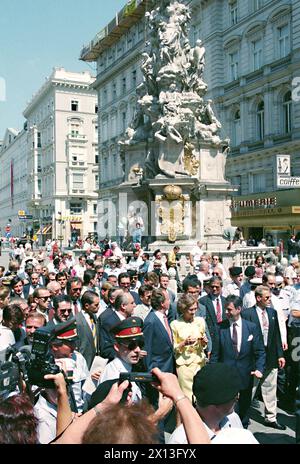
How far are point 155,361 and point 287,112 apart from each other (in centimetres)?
3347

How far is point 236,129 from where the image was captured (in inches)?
1630

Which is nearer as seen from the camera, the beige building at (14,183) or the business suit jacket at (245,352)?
the business suit jacket at (245,352)

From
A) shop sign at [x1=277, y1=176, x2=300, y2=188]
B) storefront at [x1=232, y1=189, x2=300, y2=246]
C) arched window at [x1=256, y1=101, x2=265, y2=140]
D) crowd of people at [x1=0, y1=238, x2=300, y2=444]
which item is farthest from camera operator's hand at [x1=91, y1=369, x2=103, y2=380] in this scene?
arched window at [x1=256, y1=101, x2=265, y2=140]

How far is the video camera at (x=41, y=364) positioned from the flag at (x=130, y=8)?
5075 centimetres

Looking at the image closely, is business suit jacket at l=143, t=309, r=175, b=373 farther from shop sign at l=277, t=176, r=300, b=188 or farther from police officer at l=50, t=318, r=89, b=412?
shop sign at l=277, t=176, r=300, b=188

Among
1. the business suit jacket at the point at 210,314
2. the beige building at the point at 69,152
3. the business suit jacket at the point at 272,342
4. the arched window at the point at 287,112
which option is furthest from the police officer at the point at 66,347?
the beige building at the point at 69,152

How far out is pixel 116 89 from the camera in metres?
60.0

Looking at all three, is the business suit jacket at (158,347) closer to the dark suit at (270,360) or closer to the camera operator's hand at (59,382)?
the dark suit at (270,360)

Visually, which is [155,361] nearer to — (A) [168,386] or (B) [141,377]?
(B) [141,377]

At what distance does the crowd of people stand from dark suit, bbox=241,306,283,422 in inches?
0.5

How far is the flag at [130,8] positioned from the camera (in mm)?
48812

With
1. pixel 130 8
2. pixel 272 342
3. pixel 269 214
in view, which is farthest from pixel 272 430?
pixel 130 8

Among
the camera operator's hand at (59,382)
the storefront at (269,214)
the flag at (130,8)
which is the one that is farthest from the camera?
the flag at (130,8)

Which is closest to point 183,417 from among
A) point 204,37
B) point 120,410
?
point 120,410
